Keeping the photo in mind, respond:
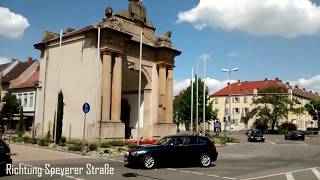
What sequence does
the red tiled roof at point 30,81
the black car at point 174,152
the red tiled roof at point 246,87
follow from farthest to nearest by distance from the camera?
the red tiled roof at point 246,87
the red tiled roof at point 30,81
the black car at point 174,152

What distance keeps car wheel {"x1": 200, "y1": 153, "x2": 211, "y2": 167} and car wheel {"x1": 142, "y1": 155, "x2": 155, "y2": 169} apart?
2.62m

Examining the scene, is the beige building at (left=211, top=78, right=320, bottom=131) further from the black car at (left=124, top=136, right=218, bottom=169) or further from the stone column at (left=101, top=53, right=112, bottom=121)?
the black car at (left=124, top=136, right=218, bottom=169)

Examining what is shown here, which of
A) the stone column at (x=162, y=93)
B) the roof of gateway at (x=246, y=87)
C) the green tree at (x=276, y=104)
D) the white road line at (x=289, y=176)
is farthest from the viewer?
the roof of gateway at (x=246, y=87)

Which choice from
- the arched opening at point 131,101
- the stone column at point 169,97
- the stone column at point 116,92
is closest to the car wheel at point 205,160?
the stone column at point 116,92

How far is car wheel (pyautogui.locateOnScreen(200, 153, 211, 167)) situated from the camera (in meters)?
19.1

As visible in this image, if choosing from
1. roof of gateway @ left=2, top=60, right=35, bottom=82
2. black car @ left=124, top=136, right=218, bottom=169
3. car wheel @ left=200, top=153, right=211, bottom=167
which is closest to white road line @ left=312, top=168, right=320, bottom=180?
black car @ left=124, top=136, right=218, bottom=169

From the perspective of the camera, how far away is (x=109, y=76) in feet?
111

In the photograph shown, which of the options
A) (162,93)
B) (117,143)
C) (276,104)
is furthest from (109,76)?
(276,104)

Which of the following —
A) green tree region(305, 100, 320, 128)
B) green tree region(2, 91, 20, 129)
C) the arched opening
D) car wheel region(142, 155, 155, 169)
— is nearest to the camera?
car wheel region(142, 155, 155, 169)

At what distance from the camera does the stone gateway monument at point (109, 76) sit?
33750 millimetres

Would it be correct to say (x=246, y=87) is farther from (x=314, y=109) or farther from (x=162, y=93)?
(x=162, y=93)

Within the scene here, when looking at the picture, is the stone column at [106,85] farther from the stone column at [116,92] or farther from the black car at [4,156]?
the black car at [4,156]

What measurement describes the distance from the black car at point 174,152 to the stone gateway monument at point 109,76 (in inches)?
571

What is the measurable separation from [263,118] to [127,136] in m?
54.9
